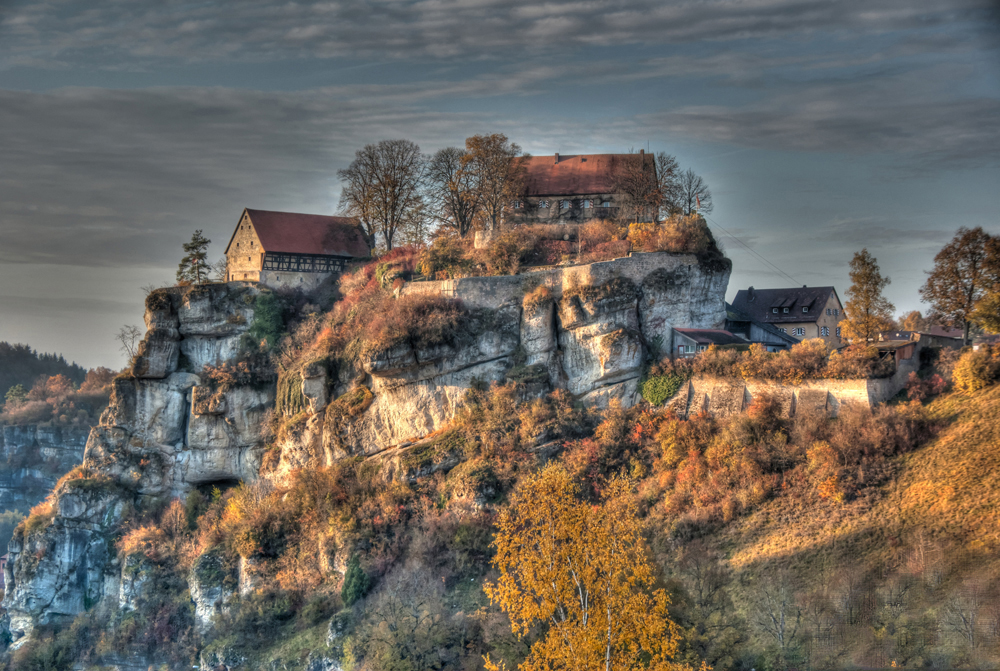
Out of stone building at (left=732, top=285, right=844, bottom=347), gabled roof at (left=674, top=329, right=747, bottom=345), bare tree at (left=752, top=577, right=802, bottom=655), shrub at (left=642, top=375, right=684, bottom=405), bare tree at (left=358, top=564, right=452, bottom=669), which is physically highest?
stone building at (left=732, top=285, right=844, bottom=347)

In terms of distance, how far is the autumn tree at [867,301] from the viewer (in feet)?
118

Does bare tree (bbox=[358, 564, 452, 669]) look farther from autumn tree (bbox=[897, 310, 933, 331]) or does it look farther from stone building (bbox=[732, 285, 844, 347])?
autumn tree (bbox=[897, 310, 933, 331])

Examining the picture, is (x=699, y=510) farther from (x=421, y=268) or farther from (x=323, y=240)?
(x=323, y=240)

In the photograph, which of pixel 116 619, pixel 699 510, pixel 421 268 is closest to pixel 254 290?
pixel 421 268

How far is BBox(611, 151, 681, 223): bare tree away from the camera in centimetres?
4691

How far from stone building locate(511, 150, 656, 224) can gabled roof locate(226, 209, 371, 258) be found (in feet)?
37.8

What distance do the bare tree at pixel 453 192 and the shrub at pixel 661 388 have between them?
16030 millimetres

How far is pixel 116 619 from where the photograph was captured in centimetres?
4750

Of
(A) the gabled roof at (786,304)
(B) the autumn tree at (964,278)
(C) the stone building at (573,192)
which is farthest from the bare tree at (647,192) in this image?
(B) the autumn tree at (964,278)

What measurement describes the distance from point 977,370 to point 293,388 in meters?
32.3

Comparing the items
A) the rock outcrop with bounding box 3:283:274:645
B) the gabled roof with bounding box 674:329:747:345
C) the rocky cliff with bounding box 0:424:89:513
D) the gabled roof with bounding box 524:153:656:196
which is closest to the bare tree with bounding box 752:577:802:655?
the gabled roof with bounding box 674:329:747:345

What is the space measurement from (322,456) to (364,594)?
32.8 ft

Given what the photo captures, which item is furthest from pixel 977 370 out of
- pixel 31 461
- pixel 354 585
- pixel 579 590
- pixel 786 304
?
pixel 31 461

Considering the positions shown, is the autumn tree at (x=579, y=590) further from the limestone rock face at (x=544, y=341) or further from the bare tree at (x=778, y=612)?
the limestone rock face at (x=544, y=341)
